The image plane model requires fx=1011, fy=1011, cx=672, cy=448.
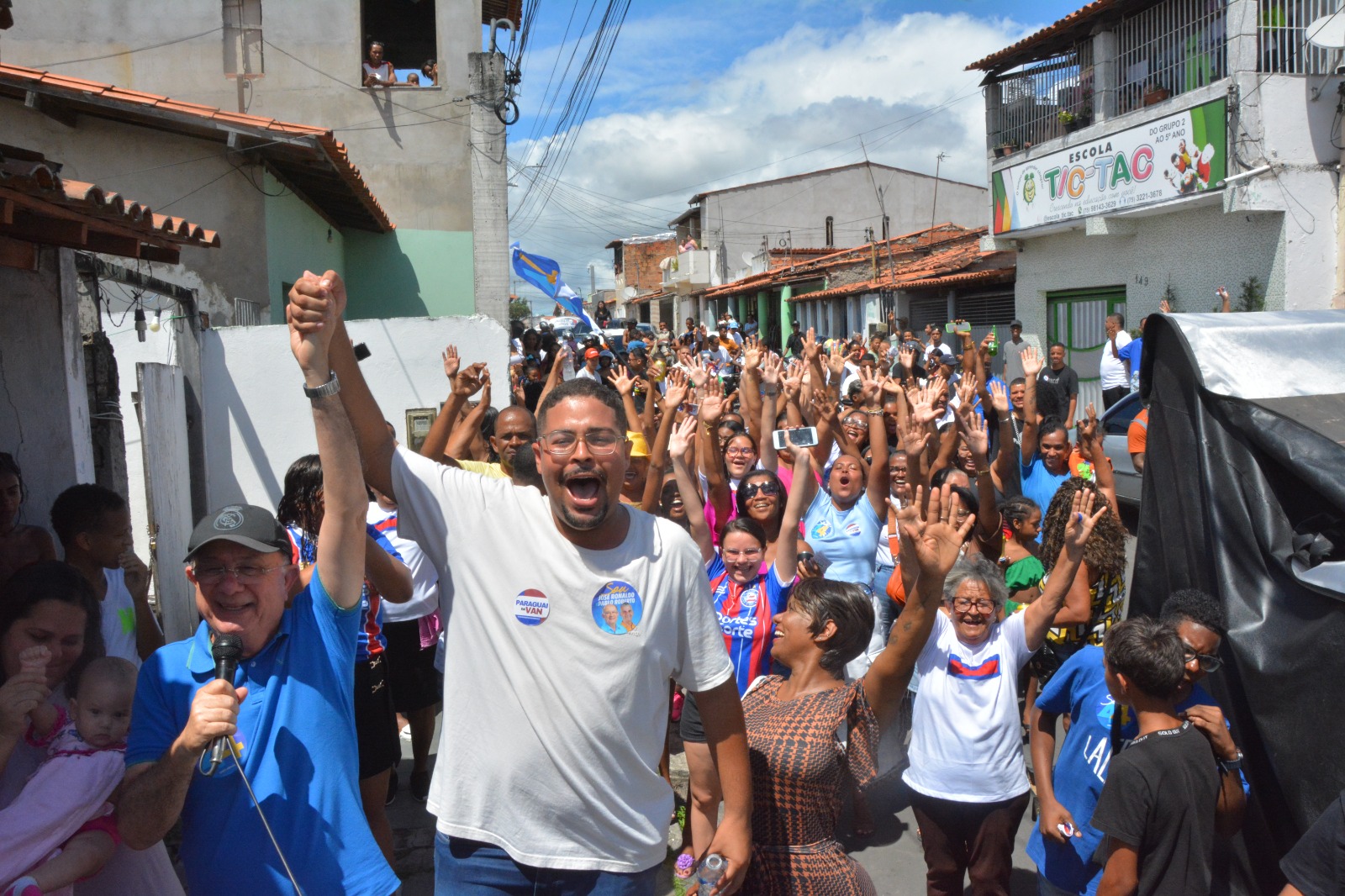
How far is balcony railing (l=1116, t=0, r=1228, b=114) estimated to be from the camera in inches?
533

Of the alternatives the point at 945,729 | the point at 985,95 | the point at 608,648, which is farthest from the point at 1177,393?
the point at 985,95

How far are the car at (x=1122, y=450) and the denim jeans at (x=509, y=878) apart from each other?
8.61 m

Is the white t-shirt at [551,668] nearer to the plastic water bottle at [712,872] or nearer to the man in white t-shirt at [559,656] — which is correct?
the man in white t-shirt at [559,656]

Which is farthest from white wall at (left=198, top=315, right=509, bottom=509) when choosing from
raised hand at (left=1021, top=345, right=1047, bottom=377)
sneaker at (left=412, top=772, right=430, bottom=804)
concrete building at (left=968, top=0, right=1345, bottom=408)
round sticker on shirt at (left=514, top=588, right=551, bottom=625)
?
concrete building at (left=968, top=0, right=1345, bottom=408)

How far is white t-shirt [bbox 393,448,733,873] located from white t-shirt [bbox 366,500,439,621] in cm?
191

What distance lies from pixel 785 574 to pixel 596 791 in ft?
6.85

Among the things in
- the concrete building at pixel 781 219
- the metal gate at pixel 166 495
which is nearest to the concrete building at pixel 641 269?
the concrete building at pixel 781 219

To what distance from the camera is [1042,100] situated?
17.7 metres

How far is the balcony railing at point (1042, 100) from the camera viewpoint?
1652 cm

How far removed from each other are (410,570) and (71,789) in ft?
6.46

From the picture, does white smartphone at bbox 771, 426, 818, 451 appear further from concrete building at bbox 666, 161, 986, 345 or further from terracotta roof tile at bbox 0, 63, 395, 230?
concrete building at bbox 666, 161, 986, 345

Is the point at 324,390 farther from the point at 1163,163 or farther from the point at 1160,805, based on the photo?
the point at 1163,163

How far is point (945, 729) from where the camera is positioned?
362cm

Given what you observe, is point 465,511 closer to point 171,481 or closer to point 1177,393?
point 1177,393
